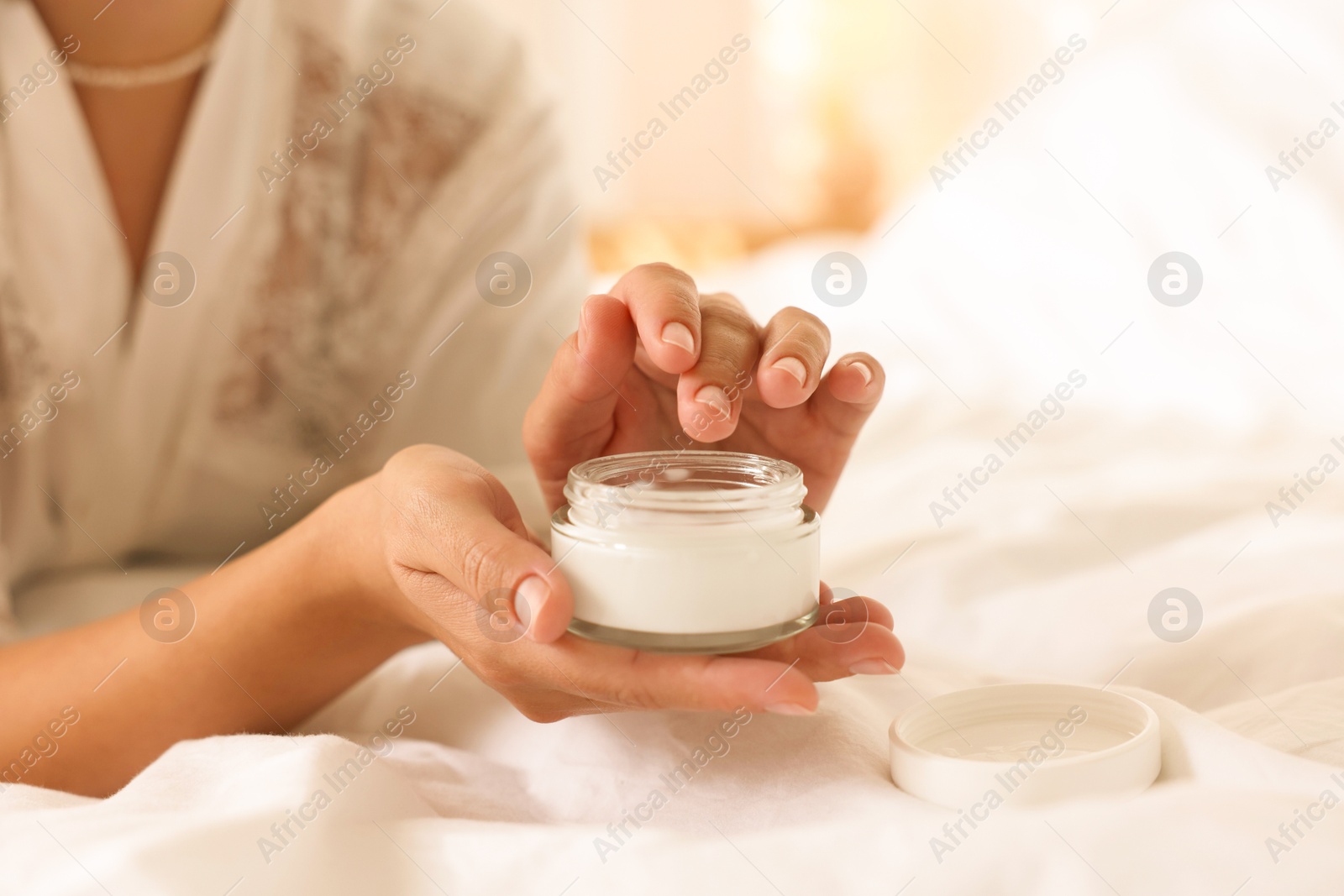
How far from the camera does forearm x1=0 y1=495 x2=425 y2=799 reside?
0.78 meters

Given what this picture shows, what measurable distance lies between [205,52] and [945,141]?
2186 millimetres

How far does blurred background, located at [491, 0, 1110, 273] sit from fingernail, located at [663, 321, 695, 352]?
216cm

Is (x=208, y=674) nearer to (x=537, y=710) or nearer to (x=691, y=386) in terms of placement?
(x=537, y=710)

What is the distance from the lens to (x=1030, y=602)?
3.00 ft

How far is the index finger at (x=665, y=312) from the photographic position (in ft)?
2.13

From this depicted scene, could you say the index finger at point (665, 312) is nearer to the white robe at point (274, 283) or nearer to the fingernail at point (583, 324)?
the fingernail at point (583, 324)

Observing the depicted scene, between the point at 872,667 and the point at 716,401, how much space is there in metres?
0.19

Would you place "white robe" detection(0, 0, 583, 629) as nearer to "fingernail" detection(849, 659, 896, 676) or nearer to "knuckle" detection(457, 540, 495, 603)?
"knuckle" detection(457, 540, 495, 603)

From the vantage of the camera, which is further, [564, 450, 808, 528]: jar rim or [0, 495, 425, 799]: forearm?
[0, 495, 425, 799]: forearm

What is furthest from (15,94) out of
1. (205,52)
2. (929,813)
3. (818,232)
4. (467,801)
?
(818,232)

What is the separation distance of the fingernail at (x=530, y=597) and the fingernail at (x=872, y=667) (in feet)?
0.65

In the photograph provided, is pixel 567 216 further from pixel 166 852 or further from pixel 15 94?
pixel 166 852

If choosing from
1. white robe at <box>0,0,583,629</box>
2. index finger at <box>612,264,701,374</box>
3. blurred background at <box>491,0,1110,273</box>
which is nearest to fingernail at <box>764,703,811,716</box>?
index finger at <box>612,264,701,374</box>

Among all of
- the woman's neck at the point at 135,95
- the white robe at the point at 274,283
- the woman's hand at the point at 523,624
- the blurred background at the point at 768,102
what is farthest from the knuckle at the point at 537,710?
the blurred background at the point at 768,102
